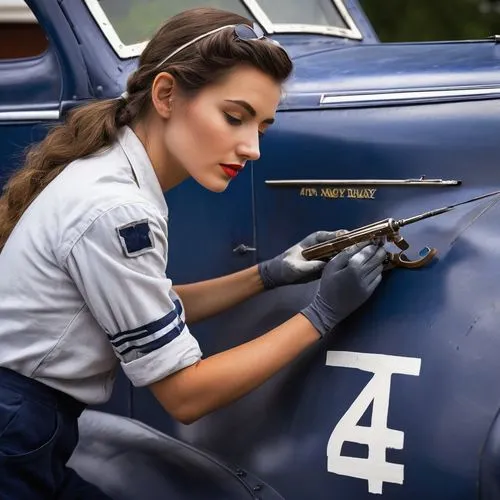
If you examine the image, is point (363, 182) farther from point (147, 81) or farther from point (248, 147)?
point (147, 81)

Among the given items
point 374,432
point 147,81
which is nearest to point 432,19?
point 147,81

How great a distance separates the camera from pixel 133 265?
2.06 metres

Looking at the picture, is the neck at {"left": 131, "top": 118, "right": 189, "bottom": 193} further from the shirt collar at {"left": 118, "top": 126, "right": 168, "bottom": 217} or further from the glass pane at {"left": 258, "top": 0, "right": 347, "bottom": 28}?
the glass pane at {"left": 258, "top": 0, "right": 347, "bottom": 28}

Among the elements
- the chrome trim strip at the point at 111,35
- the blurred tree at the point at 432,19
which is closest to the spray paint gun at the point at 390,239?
the chrome trim strip at the point at 111,35

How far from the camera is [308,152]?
2.54 m

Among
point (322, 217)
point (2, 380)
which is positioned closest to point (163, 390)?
point (2, 380)

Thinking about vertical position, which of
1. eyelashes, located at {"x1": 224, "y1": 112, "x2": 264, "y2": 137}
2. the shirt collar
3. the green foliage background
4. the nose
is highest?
eyelashes, located at {"x1": 224, "y1": 112, "x2": 264, "y2": 137}

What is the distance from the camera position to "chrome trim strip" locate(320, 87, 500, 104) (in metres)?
2.38

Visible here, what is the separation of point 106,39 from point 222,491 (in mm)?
1164

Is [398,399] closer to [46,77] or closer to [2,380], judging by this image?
[2,380]

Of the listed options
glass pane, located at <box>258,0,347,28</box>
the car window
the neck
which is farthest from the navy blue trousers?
the car window

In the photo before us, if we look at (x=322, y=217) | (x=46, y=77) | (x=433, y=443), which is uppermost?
(x=46, y=77)

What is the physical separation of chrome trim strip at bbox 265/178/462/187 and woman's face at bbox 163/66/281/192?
34 centimetres

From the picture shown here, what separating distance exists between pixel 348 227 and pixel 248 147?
1.35 feet
